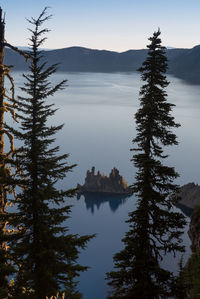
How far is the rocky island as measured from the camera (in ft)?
358

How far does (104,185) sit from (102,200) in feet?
22.1

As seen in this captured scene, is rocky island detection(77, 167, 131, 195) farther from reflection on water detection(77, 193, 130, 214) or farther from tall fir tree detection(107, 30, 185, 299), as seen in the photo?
tall fir tree detection(107, 30, 185, 299)

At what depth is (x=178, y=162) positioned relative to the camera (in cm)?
14438

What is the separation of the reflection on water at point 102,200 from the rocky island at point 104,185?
1.56m

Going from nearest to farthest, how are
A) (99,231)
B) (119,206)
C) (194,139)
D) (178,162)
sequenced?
1. (99,231)
2. (119,206)
3. (178,162)
4. (194,139)

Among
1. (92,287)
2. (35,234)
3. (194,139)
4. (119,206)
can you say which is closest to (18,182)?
(35,234)

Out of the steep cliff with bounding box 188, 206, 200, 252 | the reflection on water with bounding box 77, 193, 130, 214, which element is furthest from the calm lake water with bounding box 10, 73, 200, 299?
the steep cliff with bounding box 188, 206, 200, 252

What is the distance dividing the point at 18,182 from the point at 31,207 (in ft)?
3.88

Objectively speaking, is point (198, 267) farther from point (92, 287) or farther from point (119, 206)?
point (119, 206)

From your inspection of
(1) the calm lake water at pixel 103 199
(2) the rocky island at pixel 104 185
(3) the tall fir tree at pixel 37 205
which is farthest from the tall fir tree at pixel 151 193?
(2) the rocky island at pixel 104 185

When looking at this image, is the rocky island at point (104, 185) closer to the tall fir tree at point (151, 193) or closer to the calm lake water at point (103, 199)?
the calm lake water at point (103, 199)

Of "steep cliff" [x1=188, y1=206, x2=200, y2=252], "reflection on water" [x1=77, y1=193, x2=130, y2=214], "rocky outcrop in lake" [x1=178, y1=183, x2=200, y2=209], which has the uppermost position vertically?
"steep cliff" [x1=188, y1=206, x2=200, y2=252]

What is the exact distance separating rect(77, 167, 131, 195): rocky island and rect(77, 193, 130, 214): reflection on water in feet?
5.13

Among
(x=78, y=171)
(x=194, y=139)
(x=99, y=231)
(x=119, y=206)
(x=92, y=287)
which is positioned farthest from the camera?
(x=194, y=139)
